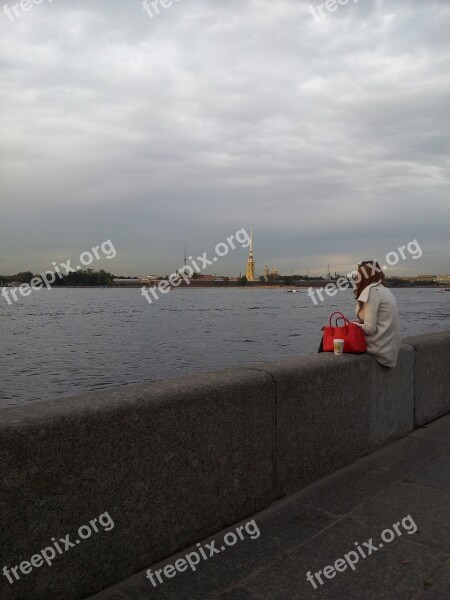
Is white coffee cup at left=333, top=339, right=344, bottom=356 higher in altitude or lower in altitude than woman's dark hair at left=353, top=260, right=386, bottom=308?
lower

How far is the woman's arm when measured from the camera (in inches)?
179

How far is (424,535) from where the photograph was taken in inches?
121

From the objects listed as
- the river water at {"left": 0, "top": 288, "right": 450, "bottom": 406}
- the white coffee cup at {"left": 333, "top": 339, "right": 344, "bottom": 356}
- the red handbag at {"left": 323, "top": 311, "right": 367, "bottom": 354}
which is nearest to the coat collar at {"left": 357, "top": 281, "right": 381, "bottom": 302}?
the red handbag at {"left": 323, "top": 311, "right": 367, "bottom": 354}

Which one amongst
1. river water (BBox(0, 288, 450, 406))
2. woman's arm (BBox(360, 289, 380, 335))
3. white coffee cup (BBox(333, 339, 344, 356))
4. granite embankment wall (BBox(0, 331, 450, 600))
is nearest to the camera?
granite embankment wall (BBox(0, 331, 450, 600))

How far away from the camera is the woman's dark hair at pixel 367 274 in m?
4.72

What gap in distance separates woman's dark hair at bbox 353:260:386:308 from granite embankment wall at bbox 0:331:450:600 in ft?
2.25

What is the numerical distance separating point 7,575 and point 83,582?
41cm

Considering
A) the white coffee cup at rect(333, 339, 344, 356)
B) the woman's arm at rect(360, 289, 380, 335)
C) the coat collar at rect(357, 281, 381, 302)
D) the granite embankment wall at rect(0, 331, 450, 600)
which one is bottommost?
the granite embankment wall at rect(0, 331, 450, 600)

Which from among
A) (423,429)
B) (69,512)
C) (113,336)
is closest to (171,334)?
(113,336)

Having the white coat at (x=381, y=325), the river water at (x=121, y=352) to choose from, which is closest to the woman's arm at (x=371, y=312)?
the white coat at (x=381, y=325)

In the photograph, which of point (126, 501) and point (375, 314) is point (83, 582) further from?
point (375, 314)

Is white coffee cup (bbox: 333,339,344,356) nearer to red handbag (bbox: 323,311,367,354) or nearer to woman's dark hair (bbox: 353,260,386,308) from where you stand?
red handbag (bbox: 323,311,367,354)

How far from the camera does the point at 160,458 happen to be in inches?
112

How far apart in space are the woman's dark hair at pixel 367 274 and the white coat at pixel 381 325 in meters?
0.13
